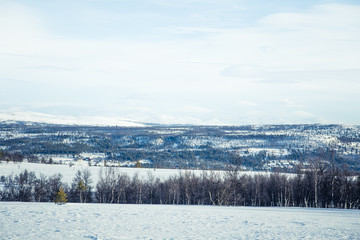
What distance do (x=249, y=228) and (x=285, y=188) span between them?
38.1 m

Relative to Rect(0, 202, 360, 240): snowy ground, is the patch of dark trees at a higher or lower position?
lower

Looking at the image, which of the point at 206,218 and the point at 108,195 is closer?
the point at 206,218

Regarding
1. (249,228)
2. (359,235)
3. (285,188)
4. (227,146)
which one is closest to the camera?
(359,235)

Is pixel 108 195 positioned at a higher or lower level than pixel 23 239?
lower

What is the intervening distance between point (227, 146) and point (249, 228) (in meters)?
177

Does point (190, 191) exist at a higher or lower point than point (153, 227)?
lower

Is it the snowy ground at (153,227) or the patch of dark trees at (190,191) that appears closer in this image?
the snowy ground at (153,227)

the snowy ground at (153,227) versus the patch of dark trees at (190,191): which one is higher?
the snowy ground at (153,227)

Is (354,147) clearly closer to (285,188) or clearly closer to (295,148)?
(295,148)

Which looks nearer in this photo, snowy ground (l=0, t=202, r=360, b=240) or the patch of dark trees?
snowy ground (l=0, t=202, r=360, b=240)

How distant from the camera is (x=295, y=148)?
182m

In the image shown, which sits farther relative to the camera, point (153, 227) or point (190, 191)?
point (190, 191)

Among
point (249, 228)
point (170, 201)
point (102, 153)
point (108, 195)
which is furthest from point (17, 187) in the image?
point (102, 153)

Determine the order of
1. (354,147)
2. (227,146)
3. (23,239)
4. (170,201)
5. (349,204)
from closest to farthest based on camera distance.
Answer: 1. (23,239)
2. (349,204)
3. (170,201)
4. (354,147)
5. (227,146)
